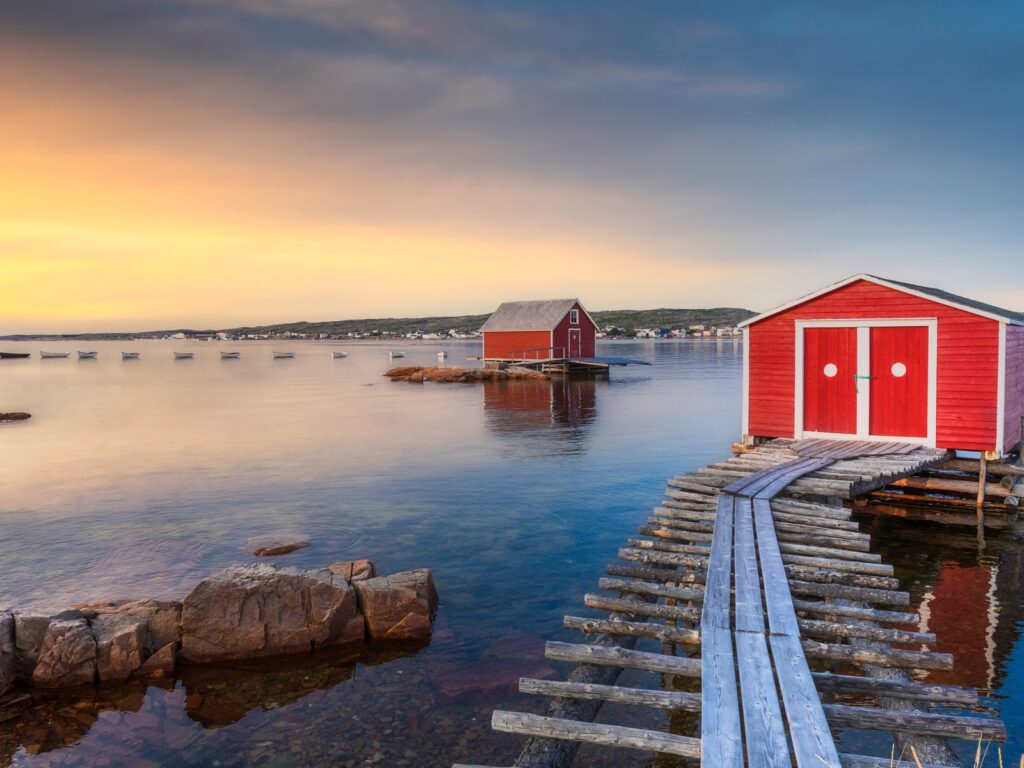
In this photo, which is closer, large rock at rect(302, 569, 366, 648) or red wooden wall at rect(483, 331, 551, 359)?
large rock at rect(302, 569, 366, 648)

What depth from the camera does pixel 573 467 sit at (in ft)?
75.5

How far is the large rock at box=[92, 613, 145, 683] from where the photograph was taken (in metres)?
8.65

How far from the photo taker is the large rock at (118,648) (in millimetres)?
8648

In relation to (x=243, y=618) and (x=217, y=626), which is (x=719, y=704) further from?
(x=217, y=626)

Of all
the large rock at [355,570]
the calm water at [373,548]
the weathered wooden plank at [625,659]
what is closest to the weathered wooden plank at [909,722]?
the weathered wooden plank at [625,659]

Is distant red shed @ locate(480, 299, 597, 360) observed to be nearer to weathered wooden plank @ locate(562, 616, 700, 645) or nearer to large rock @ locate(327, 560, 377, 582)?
large rock @ locate(327, 560, 377, 582)

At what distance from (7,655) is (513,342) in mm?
58916

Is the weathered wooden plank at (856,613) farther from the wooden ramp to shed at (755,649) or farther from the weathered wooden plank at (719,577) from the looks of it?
the weathered wooden plank at (719,577)

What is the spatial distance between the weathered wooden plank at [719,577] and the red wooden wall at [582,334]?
52.9m

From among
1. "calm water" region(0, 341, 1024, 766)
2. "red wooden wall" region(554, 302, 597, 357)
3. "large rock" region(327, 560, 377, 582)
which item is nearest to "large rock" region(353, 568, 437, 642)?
"calm water" region(0, 341, 1024, 766)

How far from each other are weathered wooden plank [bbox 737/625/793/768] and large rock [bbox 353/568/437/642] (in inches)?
196

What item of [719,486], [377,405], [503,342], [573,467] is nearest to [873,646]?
[719,486]

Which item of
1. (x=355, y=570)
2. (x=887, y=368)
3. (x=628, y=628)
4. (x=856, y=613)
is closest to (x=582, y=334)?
(x=887, y=368)

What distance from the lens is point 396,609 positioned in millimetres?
9977
